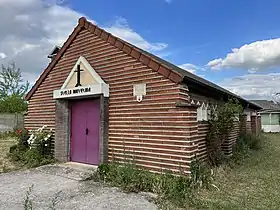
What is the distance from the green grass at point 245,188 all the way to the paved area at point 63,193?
1.41 m

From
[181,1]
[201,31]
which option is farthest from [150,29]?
[201,31]

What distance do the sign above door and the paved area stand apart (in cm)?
234

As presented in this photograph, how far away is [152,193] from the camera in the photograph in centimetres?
582

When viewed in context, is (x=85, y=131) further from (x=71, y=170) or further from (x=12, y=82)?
(x=12, y=82)

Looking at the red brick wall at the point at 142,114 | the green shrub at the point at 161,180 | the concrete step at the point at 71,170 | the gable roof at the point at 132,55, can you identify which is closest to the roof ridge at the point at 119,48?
the gable roof at the point at 132,55

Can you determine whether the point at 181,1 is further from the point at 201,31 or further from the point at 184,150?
the point at 184,150

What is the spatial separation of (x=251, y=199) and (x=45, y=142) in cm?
683

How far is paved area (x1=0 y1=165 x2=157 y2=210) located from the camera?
5.11 m

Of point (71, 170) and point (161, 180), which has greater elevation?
point (161, 180)

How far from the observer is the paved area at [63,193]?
16.8 ft

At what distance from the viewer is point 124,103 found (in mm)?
7574

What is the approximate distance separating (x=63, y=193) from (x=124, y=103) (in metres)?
2.85

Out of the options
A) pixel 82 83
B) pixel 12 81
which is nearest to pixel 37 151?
pixel 82 83

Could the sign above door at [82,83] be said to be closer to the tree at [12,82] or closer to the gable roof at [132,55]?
the gable roof at [132,55]
